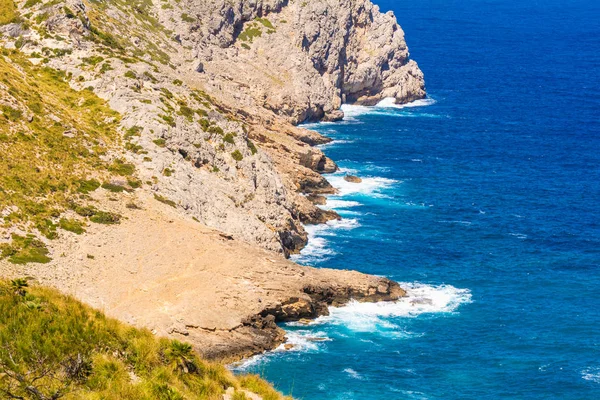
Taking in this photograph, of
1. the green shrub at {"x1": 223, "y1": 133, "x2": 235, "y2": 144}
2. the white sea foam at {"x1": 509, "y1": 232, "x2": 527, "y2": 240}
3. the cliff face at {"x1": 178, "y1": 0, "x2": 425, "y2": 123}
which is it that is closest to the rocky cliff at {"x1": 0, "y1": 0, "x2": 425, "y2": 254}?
the cliff face at {"x1": 178, "y1": 0, "x2": 425, "y2": 123}

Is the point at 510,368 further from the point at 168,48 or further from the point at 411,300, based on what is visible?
the point at 168,48

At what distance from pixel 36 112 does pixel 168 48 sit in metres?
62.0

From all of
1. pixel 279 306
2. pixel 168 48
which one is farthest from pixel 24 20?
pixel 279 306

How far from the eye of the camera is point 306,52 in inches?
6437

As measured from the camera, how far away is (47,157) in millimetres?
80250

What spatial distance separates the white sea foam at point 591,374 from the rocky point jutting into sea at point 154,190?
63.4 ft

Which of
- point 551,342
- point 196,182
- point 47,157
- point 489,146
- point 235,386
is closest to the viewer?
point 235,386

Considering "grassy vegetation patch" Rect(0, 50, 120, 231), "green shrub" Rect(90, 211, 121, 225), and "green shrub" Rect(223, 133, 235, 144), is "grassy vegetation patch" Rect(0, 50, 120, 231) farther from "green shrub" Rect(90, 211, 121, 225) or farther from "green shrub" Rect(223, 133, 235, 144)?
"green shrub" Rect(223, 133, 235, 144)

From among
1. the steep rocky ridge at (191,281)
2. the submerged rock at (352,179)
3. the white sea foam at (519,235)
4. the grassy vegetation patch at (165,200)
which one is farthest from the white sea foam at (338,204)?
the grassy vegetation patch at (165,200)

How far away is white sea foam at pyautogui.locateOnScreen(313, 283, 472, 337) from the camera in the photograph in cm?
7512

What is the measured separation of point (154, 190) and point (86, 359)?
55439 millimetres

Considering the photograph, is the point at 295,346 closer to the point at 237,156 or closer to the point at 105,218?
the point at 105,218

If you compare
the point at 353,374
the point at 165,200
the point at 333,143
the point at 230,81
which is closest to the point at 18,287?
the point at 353,374

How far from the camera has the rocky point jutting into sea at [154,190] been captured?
221ft
